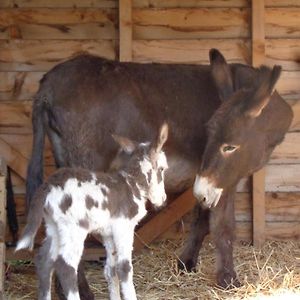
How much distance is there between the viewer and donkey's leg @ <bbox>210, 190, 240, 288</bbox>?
5.25m

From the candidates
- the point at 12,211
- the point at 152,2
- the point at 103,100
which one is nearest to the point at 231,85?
the point at 103,100

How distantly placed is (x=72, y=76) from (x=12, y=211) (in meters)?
1.44

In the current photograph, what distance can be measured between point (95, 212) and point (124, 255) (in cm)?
35

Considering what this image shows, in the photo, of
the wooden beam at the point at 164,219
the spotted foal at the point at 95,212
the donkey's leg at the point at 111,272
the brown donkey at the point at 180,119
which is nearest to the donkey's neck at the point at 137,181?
the spotted foal at the point at 95,212

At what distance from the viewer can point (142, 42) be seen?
639 cm

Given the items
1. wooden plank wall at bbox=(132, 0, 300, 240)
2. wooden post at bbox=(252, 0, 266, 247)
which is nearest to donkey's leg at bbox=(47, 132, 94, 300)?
wooden plank wall at bbox=(132, 0, 300, 240)

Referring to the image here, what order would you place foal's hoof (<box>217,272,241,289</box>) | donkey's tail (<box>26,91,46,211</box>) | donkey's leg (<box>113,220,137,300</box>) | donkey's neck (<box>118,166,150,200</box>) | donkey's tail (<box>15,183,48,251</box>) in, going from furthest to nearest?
foal's hoof (<box>217,272,241,289</box>) → donkey's tail (<box>26,91,46,211</box>) → donkey's neck (<box>118,166,150,200</box>) → donkey's leg (<box>113,220,137,300</box>) → donkey's tail (<box>15,183,48,251</box>)

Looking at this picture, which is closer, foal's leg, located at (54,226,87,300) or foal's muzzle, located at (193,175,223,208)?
foal's leg, located at (54,226,87,300)

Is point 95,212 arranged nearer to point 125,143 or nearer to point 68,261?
point 68,261

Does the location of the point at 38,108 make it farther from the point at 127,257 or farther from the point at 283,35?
the point at 283,35

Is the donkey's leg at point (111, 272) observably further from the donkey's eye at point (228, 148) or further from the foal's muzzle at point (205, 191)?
the donkey's eye at point (228, 148)

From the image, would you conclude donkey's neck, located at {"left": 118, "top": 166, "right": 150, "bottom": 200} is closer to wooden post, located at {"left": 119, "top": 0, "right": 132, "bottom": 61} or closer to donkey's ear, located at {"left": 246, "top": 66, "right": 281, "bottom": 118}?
donkey's ear, located at {"left": 246, "top": 66, "right": 281, "bottom": 118}

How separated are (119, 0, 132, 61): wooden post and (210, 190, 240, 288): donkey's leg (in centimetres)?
168

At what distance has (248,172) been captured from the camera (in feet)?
17.5
